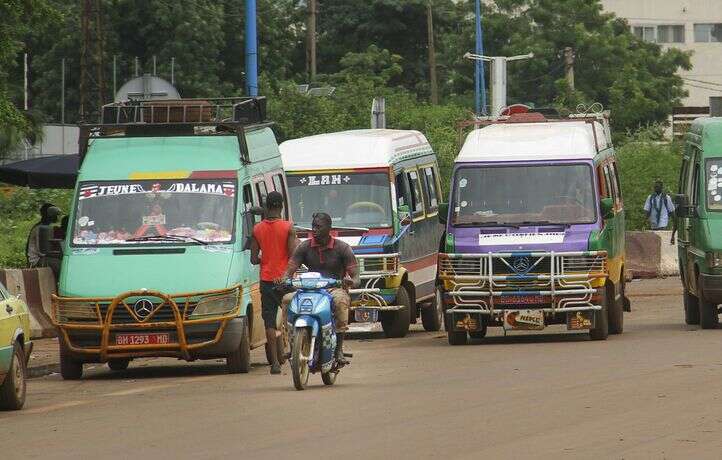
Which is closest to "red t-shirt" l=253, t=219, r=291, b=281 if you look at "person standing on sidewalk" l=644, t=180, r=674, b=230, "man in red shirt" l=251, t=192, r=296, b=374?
"man in red shirt" l=251, t=192, r=296, b=374

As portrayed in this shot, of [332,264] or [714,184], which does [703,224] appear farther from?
[332,264]

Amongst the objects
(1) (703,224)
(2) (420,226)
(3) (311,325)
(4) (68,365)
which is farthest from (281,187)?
(3) (311,325)

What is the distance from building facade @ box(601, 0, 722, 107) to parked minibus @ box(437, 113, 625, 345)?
75.6 m

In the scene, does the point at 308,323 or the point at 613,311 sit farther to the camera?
the point at 613,311

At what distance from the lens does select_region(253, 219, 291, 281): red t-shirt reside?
17531 mm

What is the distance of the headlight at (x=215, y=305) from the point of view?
1803 cm

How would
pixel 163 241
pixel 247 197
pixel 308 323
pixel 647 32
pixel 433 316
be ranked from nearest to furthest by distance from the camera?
pixel 308 323 < pixel 163 241 < pixel 247 197 < pixel 433 316 < pixel 647 32

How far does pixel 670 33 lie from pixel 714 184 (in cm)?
7642

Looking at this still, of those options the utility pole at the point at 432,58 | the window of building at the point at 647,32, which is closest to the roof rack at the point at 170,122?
the utility pole at the point at 432,58

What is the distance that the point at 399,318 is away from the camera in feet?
80.1

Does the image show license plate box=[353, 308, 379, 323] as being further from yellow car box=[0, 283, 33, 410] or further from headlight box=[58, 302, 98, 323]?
yellow car box=[0, 283, 33, 410]

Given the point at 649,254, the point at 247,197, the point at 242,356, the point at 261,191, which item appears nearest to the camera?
the point at 242,356

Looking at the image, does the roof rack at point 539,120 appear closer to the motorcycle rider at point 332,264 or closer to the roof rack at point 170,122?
the roof rack at point 170,122

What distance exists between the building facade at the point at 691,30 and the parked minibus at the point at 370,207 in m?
73.1
